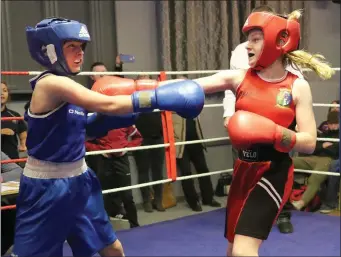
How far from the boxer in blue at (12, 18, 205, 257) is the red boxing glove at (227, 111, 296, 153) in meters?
0.18

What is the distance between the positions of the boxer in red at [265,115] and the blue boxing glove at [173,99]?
193 mm

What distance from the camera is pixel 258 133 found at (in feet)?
4.82

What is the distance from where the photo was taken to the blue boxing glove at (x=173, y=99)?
1356mm

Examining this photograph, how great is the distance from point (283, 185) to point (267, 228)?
6.0 inches

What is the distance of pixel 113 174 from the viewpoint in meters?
3.44

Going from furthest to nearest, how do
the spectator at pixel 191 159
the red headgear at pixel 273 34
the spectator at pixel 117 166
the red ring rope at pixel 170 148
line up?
1. the spectator at pixel 191 159
2. the spectator at pixel 117 166
3. the red ring rope at pixel 170 148
4. the red headgear at pixel 273 34

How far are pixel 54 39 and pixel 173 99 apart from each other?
42 centimetres

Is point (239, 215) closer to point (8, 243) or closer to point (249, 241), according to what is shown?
point (249, 241)

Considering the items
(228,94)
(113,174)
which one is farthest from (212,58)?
(228,94)

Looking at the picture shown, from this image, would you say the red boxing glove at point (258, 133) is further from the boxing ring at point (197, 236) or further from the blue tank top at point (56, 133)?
the boxing ring at point (197, 236)

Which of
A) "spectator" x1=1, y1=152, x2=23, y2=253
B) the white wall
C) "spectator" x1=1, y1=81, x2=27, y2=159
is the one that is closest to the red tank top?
"spectator" x1=1, y1=152, x2=23, y2=253

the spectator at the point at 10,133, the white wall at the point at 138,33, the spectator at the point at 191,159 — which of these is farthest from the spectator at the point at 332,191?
the spectator at the point at 10,133

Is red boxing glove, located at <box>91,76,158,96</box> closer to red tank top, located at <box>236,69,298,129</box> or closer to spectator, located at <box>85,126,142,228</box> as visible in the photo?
red tank top, located at <box>236,69,298,129</box>

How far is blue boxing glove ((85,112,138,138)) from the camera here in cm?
171
